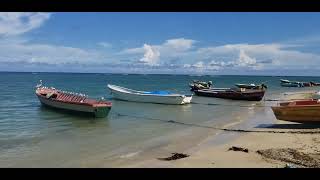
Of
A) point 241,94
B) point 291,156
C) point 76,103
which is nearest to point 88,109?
point 76,103

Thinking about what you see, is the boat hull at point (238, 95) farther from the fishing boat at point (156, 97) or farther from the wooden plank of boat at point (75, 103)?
the wooden plank of boat at point (75, 103)

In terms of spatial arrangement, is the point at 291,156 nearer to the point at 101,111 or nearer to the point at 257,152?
the point at 257,152

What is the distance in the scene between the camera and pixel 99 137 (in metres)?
17.9

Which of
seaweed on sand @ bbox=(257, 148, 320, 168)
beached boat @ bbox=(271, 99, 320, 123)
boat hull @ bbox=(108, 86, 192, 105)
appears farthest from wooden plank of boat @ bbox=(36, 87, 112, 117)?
seaweed on sand @ bbox=(257, 148, 320, 168)

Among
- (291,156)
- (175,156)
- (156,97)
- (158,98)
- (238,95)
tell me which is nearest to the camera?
(291,156)

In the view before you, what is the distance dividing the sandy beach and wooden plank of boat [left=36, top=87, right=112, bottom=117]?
950 cm

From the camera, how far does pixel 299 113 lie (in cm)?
1791

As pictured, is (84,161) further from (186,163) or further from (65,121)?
(65,121)

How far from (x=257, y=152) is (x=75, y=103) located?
15158 mm

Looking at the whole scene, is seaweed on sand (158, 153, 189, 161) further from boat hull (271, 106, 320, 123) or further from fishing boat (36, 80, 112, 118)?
fishing boat (36, 80, 112, 118)

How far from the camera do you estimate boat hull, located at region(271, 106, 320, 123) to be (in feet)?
57.8
